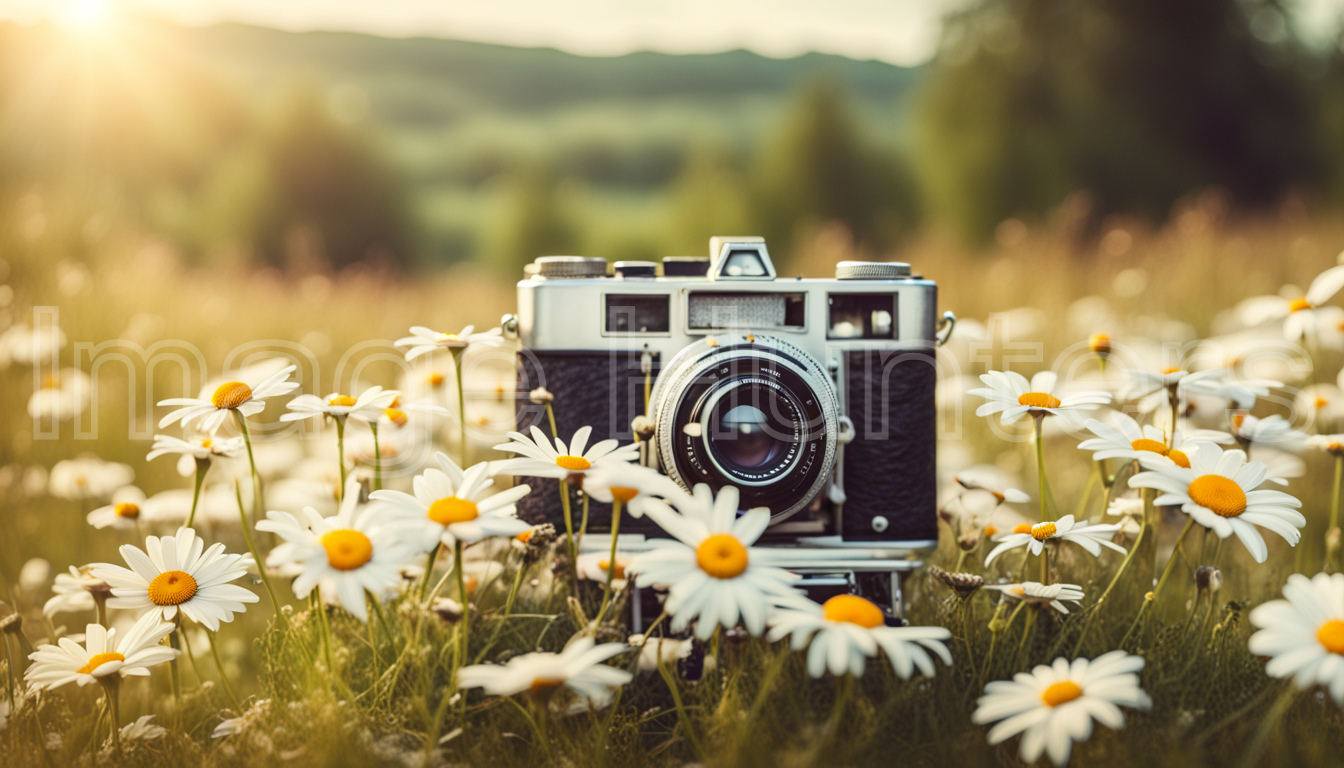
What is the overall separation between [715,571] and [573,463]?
27 centimetres

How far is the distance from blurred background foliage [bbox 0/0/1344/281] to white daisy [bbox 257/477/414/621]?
3.67m

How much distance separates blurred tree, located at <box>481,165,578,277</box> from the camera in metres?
25.3

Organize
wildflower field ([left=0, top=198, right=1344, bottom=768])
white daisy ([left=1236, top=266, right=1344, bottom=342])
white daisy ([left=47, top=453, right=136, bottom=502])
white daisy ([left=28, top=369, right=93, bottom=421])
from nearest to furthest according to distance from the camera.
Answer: wildflower field ([left=0, top=198, right=1344, bottom=768]) < white daisy ([left=1236, top=266, right=1344, bottom=342]) < white daisy ([left=47, top=453, right=136, bottom=502]) < white daisy ([left=28, top=369, right=93, bottom=421])

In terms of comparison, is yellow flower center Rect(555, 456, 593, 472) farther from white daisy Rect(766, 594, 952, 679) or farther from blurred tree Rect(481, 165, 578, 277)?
blurred tree Rect(481, 165, 578, 277)

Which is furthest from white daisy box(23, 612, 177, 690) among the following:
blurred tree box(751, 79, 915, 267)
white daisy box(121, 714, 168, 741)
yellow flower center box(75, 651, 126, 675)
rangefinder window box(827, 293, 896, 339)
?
blurred tree box(751, 79, 915, 267)

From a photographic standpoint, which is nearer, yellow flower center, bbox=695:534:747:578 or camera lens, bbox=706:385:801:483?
yellow flower center, bbox=695:534:747:578

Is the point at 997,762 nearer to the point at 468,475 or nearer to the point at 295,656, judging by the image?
the point at 468,475

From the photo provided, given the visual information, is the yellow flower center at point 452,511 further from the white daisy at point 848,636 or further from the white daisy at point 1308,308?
the white daisy at point 1308,308

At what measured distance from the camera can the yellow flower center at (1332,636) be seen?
88cm

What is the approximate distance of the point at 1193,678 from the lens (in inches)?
46.5

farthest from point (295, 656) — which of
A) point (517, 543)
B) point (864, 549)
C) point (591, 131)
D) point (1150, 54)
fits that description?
point (591, 131)

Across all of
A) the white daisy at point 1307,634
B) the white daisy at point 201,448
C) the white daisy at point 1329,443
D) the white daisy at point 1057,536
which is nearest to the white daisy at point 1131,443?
the white daisy at point 1057,536

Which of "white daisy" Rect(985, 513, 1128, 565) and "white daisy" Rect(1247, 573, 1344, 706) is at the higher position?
"white daisy" Rect(985, 513, 1128, 565)

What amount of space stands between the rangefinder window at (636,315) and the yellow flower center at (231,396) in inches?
23.7
